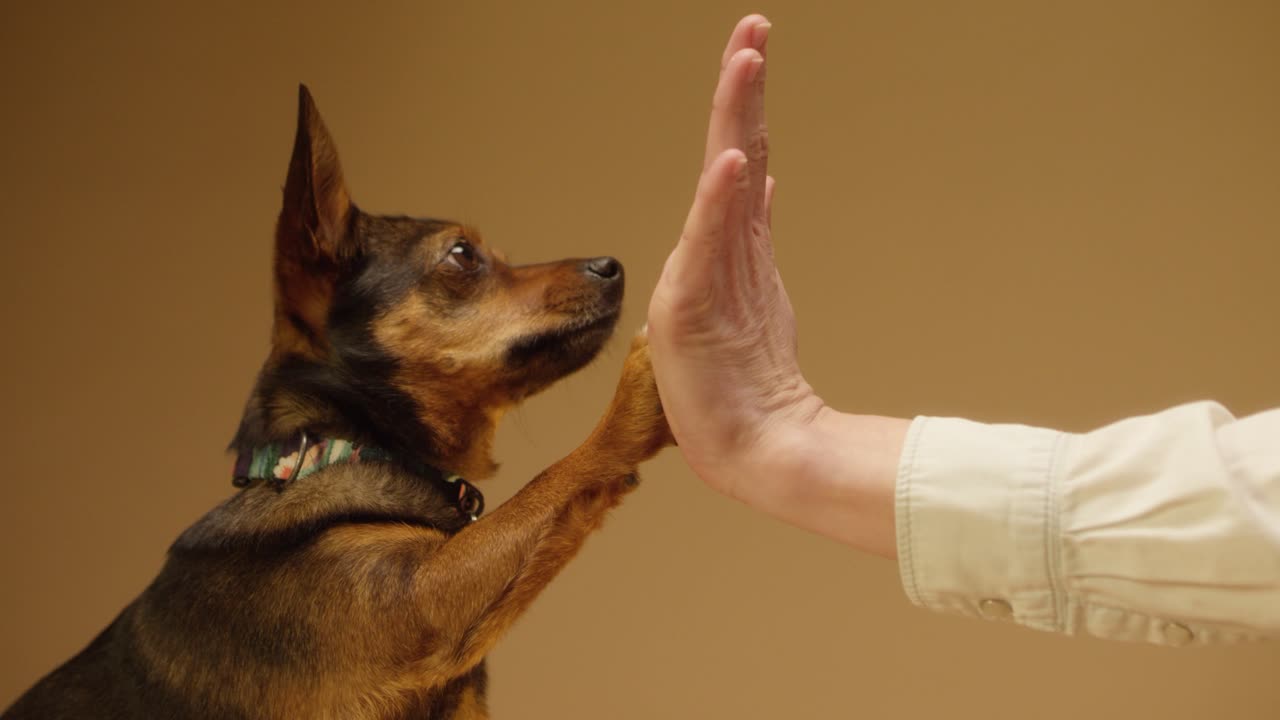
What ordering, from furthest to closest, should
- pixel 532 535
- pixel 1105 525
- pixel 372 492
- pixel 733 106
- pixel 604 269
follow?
pixel 604 269 < pixel 372 492 < pixel 532 535 < pixel 733 106 < pixel 1105 525

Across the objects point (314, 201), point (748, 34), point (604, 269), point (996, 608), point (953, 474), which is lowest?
point (996, 608)

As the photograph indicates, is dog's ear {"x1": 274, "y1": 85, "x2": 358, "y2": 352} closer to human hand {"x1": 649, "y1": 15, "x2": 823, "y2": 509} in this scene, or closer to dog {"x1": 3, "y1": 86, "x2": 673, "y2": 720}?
dog {"x1": 3, "y1": 86, "x2": 673, "y2": 720}

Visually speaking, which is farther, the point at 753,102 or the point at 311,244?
the point at 311,244

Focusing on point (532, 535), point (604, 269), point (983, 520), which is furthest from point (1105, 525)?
point (604, 269)

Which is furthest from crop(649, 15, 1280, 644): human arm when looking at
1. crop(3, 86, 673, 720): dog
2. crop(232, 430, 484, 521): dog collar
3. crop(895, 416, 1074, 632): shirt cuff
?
crop(232, 430, 484, 521): dog collar

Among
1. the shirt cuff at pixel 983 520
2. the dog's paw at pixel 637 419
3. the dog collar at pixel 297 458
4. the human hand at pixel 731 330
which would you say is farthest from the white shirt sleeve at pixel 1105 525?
the dog collar at pixel 297 458

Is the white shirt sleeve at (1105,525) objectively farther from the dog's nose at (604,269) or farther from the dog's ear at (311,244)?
the dog's ear at (311,244)

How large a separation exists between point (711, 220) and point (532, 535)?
355mm

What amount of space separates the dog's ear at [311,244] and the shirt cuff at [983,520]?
2.25ft

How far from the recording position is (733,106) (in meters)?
0.97

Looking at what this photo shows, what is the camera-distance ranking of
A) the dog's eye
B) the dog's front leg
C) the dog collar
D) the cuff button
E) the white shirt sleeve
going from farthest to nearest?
the dog's eye < the dog collar < the dog's front leg < the cuff button < the white shirt sleeve

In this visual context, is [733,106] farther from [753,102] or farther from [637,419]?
[637,419]

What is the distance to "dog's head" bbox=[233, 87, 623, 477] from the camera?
Result: 1.25m

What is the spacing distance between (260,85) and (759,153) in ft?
7.19
